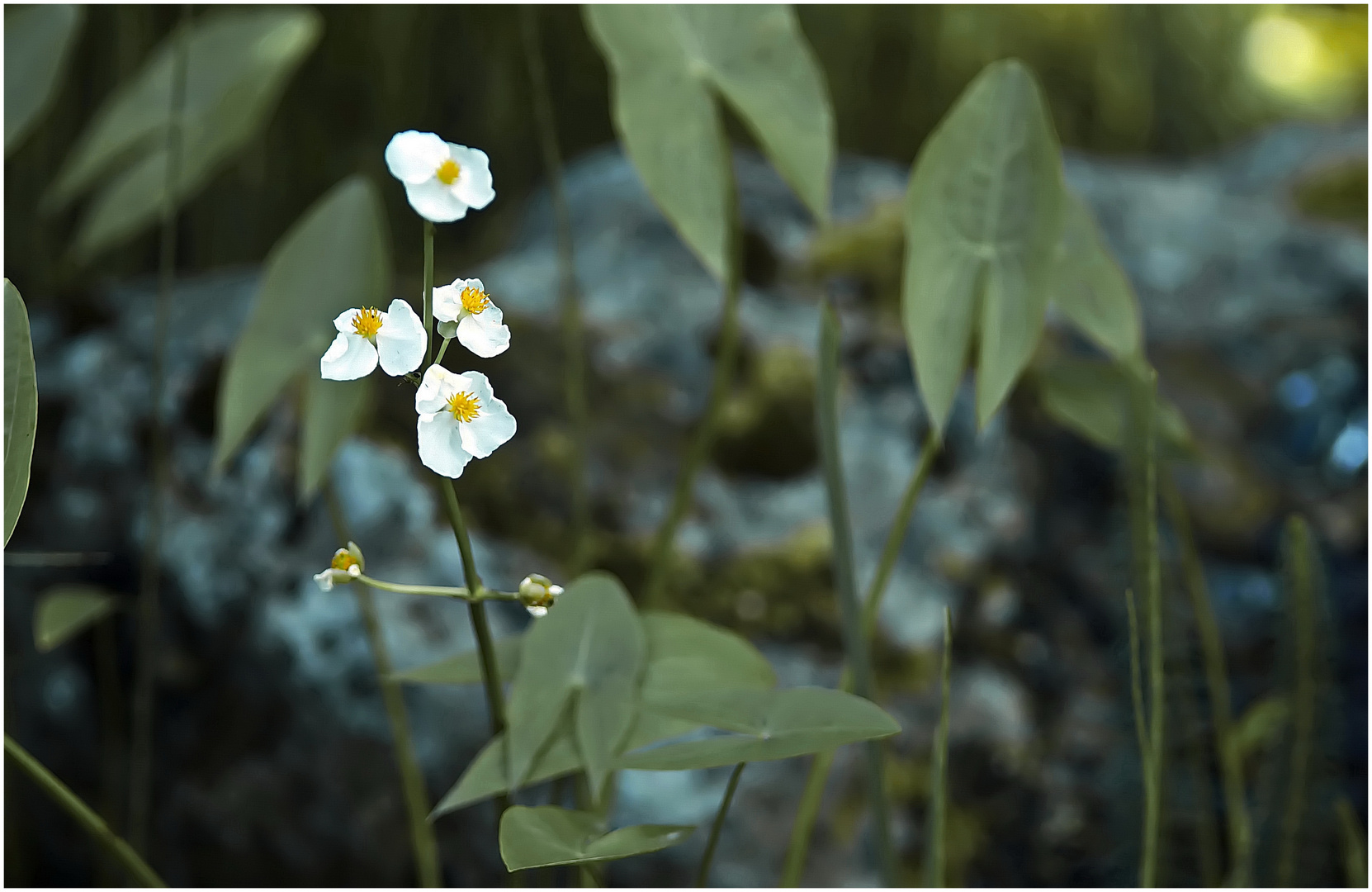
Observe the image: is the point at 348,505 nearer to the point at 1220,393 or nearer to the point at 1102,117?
the point at 1220,393

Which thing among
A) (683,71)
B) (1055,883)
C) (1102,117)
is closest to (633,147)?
(683,71)

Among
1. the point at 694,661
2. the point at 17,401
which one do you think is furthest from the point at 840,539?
the point at 17,401

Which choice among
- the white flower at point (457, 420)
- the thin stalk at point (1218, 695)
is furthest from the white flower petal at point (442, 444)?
the thin stalk at point (1218, 695)

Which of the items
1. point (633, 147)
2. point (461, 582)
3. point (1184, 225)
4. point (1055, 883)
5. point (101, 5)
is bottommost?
point (1055, 883)

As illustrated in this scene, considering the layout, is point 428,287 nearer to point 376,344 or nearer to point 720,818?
point 376,344

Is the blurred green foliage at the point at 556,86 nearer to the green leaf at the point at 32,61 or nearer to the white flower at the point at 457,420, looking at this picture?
the green leaf at the point at 32,61

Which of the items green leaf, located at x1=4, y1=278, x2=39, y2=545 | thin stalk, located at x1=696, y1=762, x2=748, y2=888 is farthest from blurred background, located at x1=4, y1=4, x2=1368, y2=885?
green leaf, located at x1=4, y1=278, x2=39, y2=545
